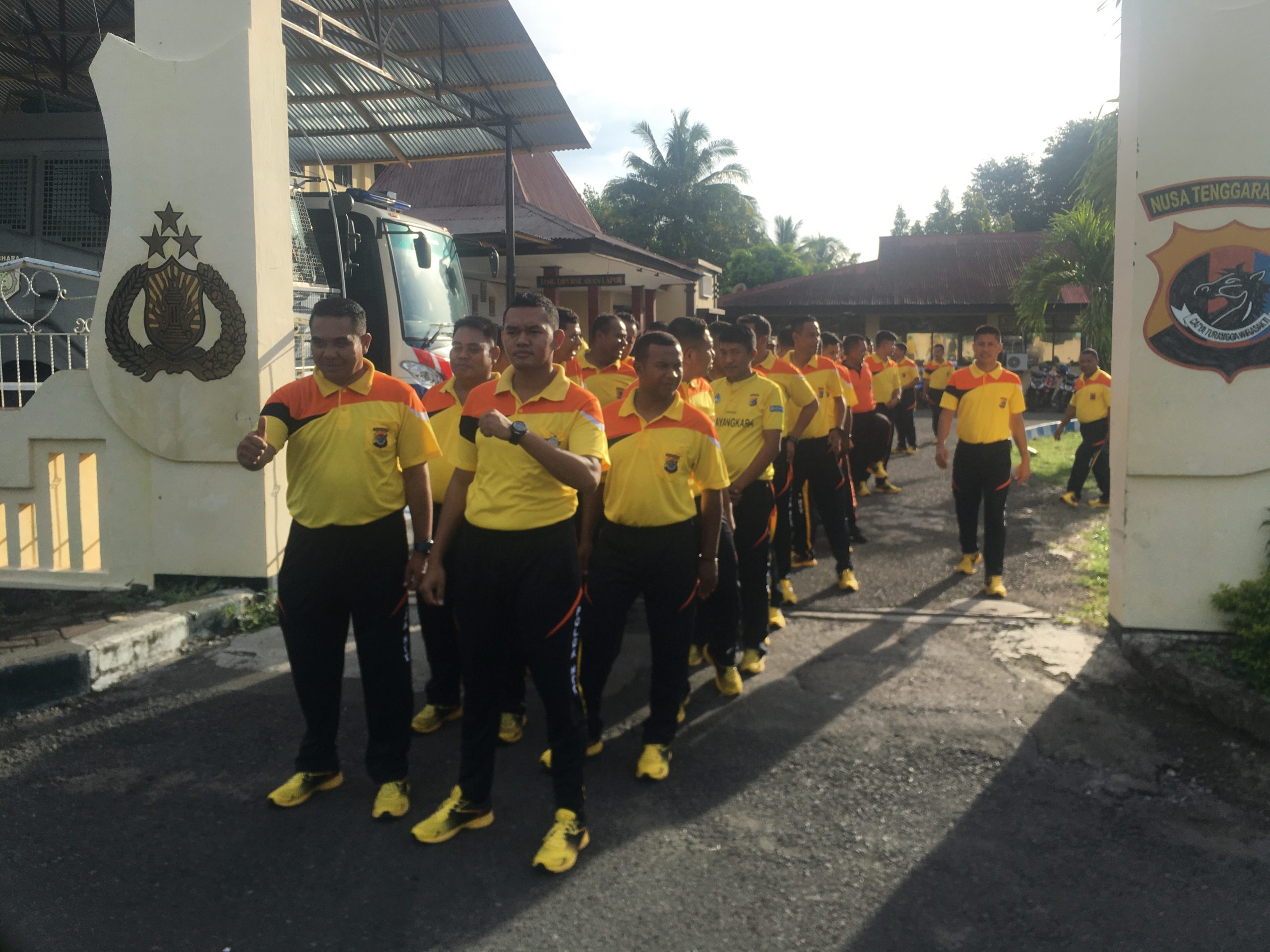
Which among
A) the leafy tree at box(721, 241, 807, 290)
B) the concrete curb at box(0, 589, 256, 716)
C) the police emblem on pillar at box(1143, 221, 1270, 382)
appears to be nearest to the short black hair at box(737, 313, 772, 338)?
the police emblem on pillar at box(1143, 221, 1270, 382)

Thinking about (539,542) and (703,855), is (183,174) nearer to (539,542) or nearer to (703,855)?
(539,542)

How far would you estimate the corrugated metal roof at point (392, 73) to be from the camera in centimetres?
1015

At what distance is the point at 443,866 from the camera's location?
3.23 meters

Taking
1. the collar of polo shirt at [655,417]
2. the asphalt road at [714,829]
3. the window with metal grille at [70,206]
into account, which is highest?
the window with metal grille at [70,206]

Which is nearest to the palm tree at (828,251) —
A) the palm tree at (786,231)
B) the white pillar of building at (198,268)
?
the palm tree at (786,231)

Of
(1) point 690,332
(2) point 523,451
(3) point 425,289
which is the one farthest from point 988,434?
(3) point 425,289

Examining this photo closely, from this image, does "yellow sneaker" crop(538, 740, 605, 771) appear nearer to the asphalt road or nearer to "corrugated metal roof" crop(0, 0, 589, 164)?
the asphalt road

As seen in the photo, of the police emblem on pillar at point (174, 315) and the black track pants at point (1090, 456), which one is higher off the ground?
the police emblem on pillar at point (174, 315)

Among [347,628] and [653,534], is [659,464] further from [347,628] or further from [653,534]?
[347,628]

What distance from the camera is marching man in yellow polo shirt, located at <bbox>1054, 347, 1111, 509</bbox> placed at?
1059 centimetres

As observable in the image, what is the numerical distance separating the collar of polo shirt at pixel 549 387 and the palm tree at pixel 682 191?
1525 inches

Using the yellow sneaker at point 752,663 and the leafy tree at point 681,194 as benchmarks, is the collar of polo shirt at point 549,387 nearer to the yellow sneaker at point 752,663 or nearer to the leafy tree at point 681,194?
the yellow sneaker at point 752,663

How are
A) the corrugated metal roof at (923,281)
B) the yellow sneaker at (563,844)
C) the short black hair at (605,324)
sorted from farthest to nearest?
1. the corrugated metal roof at (923,281)
2. the short black hair at (605,324)
3. the yellow sneaker at (563,844)

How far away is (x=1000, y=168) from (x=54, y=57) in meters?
47.4
